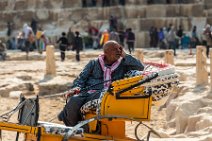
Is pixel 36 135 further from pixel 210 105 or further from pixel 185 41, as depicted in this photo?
pixel 185 41

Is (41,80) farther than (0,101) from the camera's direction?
Yes

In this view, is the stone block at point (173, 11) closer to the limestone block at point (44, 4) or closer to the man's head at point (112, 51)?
the limestone block at point (44, 4)

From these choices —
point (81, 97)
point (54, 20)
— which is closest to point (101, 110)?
point (81, 97)

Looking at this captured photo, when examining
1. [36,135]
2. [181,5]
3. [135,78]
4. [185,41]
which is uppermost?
[181,5]

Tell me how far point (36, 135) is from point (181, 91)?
23.7 ft


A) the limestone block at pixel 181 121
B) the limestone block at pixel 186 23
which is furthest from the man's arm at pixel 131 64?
the limestone block at pixel 186 23

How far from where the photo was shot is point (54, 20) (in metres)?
36.3

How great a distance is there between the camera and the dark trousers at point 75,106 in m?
7.19

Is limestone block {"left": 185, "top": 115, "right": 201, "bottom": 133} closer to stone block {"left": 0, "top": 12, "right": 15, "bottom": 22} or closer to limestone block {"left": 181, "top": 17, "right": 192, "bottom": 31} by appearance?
limestone block {"left": 181, "top": 17, "right": 192, "bottom": 31}

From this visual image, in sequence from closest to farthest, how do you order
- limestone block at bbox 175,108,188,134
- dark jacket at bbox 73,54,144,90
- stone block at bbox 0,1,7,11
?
dark jacket at bbox 73,54,144,90, limestone block at bbox 175,108,188,134, stone block at bbox 0,1,7,11

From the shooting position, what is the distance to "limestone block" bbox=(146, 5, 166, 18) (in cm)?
3459

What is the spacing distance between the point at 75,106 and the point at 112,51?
0.76m

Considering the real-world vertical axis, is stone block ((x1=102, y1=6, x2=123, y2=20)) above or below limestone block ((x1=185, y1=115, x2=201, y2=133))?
above

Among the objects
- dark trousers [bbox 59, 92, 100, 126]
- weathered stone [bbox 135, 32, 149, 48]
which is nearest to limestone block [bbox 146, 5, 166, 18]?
weathered stone [bbox 135, 32, 149, 48]
